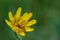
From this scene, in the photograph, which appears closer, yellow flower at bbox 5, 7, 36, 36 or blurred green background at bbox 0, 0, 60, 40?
yellow flower at bbox 5, 7, 36, 36

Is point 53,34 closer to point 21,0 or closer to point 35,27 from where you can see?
point 35,27

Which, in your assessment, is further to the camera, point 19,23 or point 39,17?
point 39,17

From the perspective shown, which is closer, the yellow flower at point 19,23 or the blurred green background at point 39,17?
A: the yellow flower at point 19,23

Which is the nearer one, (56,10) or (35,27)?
(35,27)

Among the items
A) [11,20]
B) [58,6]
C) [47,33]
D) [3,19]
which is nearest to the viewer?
[11,20]

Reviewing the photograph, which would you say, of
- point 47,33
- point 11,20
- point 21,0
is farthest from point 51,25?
point 11,20

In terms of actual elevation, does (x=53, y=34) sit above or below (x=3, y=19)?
below

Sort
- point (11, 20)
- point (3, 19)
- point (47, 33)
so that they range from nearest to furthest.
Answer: point (11, 20) → point (3, 19) → point (47, 33)
